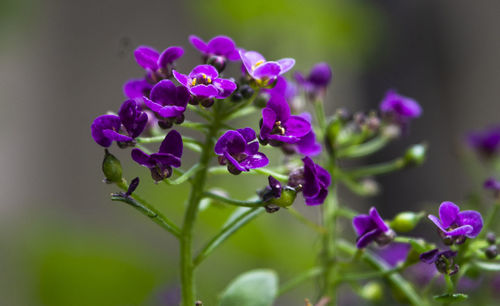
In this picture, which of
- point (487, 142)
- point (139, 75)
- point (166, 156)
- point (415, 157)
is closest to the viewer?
point (166, 156)

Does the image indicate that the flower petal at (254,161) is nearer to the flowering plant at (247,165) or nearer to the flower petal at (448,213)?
the flowering plant at (247,165)

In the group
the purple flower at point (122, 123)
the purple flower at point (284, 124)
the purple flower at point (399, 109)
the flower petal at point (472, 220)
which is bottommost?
the flower petal at point (472, 220)

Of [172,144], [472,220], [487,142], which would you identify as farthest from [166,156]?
[487,142]

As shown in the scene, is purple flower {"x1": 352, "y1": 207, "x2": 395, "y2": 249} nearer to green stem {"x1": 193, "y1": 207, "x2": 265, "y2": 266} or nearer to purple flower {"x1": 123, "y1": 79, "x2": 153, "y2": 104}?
green stem {"x1": 193, "y1": 207, "x2": 265, "y2": 266}

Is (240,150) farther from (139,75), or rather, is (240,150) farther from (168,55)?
(139,75)

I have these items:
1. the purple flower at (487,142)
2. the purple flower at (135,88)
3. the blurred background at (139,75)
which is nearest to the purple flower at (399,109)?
the purple flower at (487,142)

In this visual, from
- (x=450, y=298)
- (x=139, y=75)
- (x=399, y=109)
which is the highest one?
(x=139, y=75)

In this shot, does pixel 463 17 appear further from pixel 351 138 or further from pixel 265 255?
pixel 351 138

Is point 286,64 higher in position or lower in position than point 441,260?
higher
